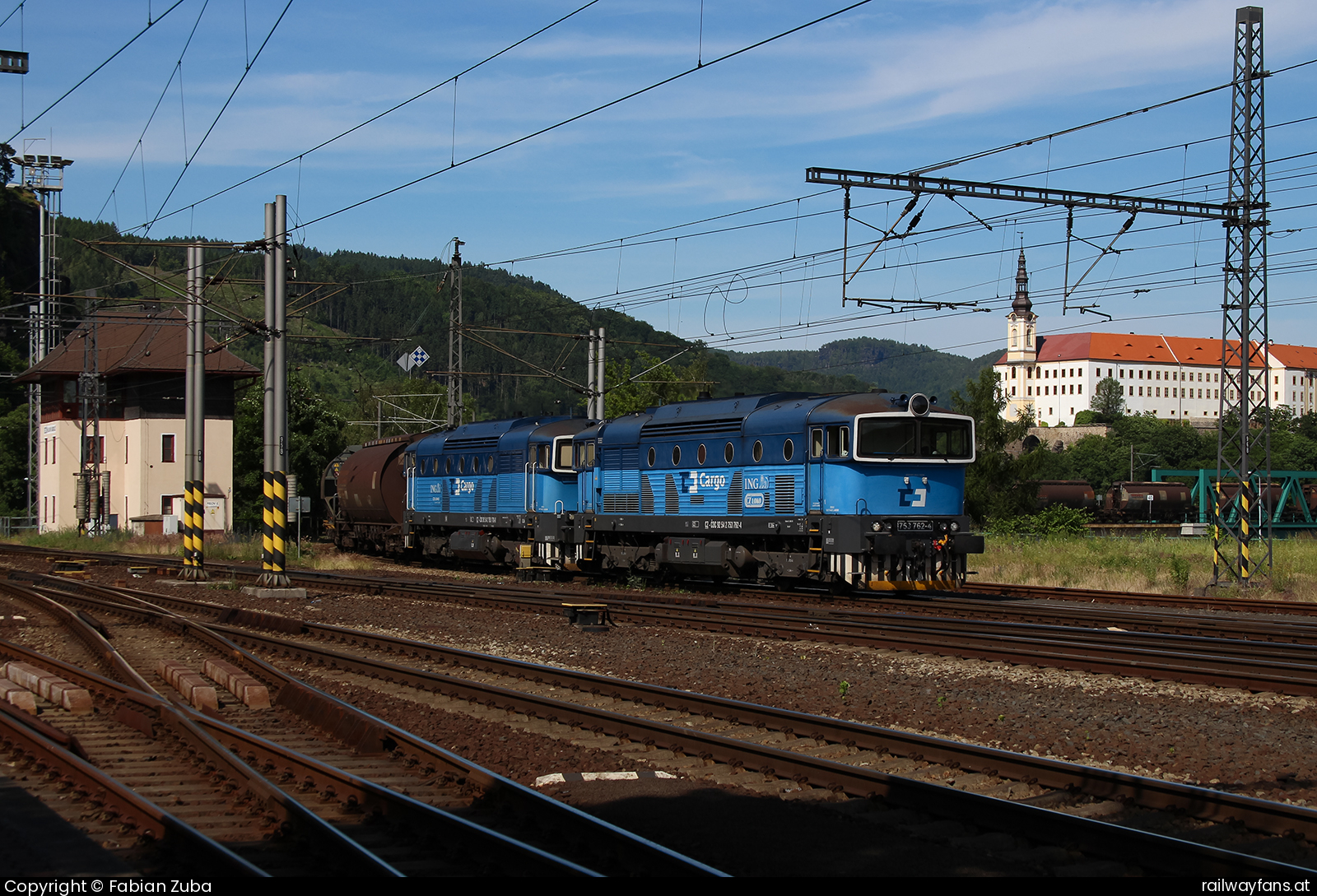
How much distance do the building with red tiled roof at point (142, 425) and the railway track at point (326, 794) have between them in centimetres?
4717

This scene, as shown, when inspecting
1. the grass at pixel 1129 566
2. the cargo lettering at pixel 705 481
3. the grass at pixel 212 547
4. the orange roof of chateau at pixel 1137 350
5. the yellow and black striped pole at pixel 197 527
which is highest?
the orange roof of chateau at pixel 1137 350

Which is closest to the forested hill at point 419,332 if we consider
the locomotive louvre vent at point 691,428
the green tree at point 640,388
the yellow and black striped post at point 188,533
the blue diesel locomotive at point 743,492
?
the green tree at point 640,388

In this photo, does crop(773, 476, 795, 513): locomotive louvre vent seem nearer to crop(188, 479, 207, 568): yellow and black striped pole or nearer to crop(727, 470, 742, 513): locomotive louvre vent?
crop(727, 470, 742, 513): locomotive louvre vent

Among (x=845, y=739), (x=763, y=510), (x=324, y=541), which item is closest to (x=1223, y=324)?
(x=763, y=510)

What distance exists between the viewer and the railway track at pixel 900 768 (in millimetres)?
7078

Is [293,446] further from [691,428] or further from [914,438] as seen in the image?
[914,438]

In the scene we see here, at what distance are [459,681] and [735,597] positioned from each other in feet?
36.5

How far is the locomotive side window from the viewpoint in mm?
21234

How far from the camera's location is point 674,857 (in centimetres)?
638

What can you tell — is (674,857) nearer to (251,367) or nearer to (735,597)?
(735,597)

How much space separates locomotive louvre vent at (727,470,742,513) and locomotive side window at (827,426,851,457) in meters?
2.73

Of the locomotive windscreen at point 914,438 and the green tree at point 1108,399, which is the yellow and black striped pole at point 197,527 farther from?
the green tree at point 1108,399

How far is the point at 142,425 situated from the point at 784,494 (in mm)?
45151

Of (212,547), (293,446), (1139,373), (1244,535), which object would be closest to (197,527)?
(212,547)
